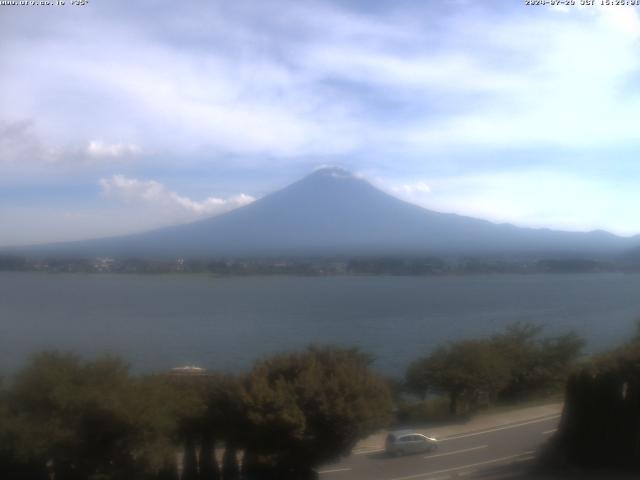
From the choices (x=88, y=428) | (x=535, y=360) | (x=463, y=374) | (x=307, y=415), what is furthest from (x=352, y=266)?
(x=88, y=428)

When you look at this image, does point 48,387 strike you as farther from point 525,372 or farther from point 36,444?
point 525,372

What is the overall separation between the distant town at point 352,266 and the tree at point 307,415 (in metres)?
25.5

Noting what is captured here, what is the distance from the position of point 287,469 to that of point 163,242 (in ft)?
170

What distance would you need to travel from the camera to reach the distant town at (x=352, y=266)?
33.2 metres

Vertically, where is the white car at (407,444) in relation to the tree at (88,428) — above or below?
below

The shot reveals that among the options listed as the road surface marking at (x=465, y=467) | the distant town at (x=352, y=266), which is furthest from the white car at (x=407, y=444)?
the distant town at (x=352, y=266)

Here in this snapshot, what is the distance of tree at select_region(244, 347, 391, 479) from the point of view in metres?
6.83

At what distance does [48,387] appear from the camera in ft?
21.7

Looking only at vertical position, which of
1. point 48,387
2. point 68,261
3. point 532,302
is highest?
point 68,261

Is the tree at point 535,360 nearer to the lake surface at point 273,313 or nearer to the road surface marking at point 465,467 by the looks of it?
the lake surface at point 273,313

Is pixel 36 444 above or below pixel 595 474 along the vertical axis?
above

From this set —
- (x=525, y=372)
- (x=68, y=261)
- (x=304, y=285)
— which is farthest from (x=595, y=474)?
(x=304, y=285)

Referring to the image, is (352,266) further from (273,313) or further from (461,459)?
(461,459)

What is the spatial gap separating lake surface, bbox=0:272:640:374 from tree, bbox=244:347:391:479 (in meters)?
7.55
